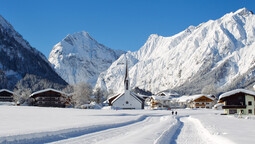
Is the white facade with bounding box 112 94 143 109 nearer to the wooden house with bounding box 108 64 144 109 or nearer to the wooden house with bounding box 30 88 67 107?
the wooden house with bounding box 108 64 144 109

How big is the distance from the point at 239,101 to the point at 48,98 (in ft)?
199

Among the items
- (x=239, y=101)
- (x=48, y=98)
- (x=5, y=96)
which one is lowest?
(x=239, y=101)

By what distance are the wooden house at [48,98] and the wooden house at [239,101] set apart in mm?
55320

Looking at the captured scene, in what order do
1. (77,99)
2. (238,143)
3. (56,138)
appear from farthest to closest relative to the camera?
(77,99)
(56,138)
(238,143)

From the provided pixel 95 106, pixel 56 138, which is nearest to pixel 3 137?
pixel 56 138

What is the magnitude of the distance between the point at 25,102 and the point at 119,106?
35.3 m

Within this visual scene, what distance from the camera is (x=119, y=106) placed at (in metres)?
98.1

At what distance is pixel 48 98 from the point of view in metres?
95.8

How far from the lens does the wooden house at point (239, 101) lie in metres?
63.7

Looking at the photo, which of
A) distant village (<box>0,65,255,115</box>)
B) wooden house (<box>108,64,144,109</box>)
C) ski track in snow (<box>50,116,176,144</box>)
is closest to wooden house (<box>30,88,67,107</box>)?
distant village (<box>0,65,255,115</box>)

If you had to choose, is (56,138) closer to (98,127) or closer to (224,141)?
(98,127)

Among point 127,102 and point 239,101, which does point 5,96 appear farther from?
point 239,101

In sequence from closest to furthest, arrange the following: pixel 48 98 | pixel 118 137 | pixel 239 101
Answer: pixel 118 137 < pixel 239 101 < pixel 48 98

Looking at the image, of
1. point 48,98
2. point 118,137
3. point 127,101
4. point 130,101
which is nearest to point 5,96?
point 48,98
